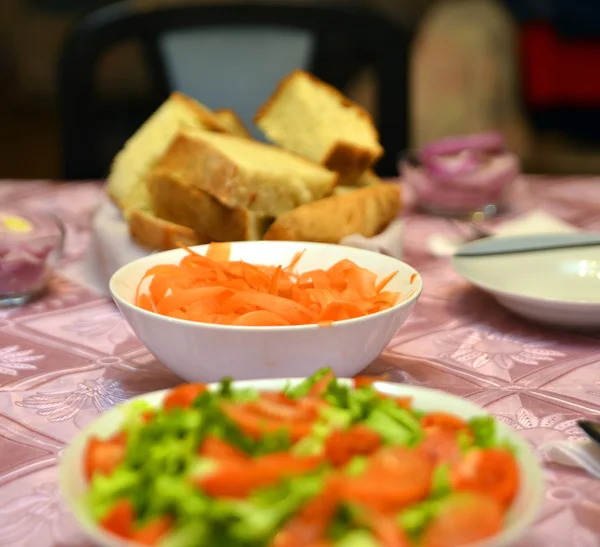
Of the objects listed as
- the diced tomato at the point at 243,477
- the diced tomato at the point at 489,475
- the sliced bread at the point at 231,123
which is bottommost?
the sliced bread at the point at 231,123

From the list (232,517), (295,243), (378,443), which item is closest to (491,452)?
(378,443)

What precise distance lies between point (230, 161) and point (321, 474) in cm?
71

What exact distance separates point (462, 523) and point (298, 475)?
0.32 feet

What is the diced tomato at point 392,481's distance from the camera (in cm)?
49

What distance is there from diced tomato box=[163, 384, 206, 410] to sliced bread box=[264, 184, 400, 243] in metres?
0.53

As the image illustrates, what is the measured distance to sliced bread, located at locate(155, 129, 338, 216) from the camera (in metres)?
1.17

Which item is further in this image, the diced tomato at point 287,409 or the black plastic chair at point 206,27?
the black plastic chair at point 206,27

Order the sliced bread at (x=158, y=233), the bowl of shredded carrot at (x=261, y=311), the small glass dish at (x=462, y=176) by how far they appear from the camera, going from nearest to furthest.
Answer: the bowl of shredded carrot at (x=261, y=311), the sliced bread at (x=158, y=233), the small glass dish at (x=462, y=176)

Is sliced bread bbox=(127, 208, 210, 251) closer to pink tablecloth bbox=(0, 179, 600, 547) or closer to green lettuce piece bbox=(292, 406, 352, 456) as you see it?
pink tablecloth bbox=(0, 179, 600, 547)

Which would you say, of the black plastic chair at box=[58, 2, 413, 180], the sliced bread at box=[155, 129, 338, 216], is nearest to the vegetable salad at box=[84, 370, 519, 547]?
the sliced bread at box=[155, 129, 338, 216]

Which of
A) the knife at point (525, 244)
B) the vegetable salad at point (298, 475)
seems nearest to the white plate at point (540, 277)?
the knife at point (525, 244)

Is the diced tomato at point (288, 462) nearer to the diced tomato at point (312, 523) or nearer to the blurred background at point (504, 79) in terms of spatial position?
the diced tomato at point (312, 523)

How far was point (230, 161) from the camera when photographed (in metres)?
1.16

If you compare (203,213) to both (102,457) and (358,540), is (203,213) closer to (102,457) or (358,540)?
(102,457)
